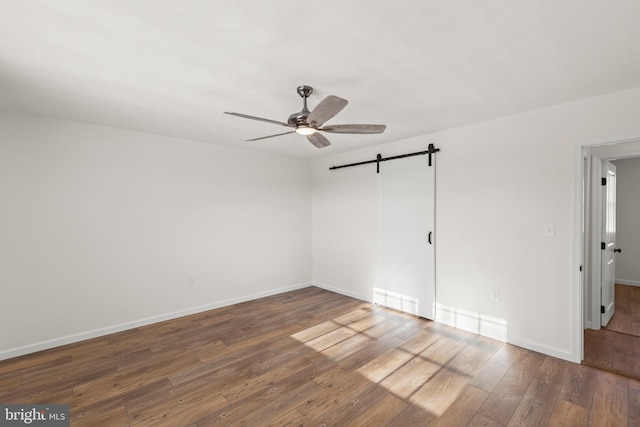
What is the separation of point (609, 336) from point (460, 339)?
1.72 metres

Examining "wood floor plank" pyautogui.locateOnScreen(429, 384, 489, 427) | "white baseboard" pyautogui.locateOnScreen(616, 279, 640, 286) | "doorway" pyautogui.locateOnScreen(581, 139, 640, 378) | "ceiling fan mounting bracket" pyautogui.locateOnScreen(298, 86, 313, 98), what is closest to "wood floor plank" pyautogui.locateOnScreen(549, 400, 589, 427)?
"wood floor plank" pyautogui.locateOnScreen(429, 384, 489, 427)

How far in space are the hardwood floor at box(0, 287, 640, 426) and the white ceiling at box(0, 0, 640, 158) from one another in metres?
2.54

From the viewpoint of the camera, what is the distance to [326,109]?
2082 mm

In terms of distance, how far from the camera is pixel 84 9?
4.92 ft

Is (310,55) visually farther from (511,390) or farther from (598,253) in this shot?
(598,253)

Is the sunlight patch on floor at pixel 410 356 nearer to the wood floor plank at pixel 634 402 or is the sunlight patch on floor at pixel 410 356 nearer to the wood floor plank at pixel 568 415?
the wood floor plank at pixel 568 415

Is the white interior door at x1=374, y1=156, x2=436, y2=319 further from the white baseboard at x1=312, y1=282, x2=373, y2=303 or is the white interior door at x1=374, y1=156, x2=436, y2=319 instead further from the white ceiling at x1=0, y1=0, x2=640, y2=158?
the white ceiling at x1=0, y1=0, x2=640, y2=158

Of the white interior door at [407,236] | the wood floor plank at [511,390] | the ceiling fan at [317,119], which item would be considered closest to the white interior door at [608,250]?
the wood floor plank at [511,390]

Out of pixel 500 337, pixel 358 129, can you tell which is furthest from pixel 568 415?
pixel 358 129

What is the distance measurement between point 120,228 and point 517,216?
15.5ft

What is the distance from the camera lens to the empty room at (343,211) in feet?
5.88

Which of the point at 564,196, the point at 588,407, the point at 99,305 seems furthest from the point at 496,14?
the point at 99,305

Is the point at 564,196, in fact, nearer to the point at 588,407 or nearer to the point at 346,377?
the point at 588,407

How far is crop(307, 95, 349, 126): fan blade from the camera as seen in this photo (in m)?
1.97
